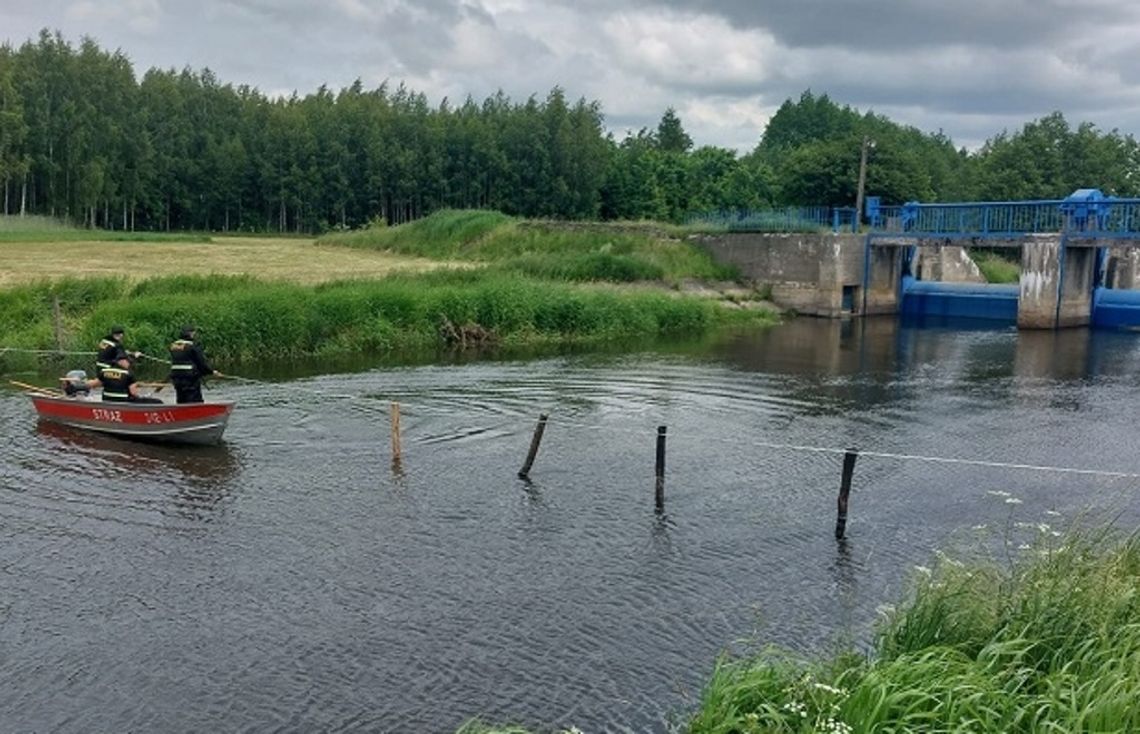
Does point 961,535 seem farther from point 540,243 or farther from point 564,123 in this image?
point 564,123

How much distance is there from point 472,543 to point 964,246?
39530 mm

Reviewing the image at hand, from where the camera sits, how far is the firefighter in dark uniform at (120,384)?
19844 millimetres

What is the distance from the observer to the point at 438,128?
8275 centimetres

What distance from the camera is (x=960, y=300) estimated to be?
49.2 meters

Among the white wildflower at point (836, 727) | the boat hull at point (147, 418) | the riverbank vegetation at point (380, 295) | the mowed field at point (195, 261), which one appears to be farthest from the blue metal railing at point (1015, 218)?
the white wildflower at point (836, 727)

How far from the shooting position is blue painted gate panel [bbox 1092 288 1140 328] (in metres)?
44.1

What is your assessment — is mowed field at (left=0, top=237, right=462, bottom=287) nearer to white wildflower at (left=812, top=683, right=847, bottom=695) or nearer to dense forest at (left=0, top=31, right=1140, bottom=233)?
dense forest at (left=0, top=31, right=1140, bottom=233)

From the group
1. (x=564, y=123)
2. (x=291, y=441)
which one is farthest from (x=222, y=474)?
(x=564, y=123)

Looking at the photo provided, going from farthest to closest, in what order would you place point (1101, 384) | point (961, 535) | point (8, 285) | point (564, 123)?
point (564, 123) < point (8, 285) < point (1101, 384) < point (961, 535)

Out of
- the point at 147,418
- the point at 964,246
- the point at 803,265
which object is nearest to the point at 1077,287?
the point at 964,246

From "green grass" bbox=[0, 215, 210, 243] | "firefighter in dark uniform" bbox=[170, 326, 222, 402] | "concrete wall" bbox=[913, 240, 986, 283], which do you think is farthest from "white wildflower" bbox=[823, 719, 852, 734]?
"green grass" bbox=[0, 215, 210, 243]

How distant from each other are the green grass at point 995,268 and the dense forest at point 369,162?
5.03 metres

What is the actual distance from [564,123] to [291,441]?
62097 mm

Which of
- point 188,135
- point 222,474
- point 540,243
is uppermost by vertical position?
point 188,135
